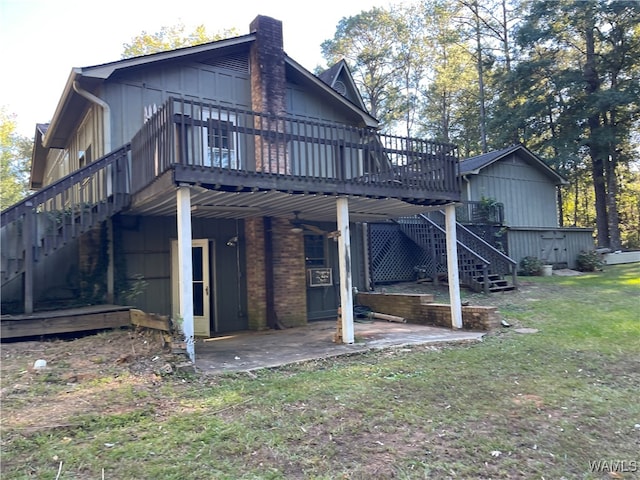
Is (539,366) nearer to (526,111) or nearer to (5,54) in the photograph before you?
(5,54)

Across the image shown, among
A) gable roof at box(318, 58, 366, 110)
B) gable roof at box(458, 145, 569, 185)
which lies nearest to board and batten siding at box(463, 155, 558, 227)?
gable roof at box(458, 145, 569, 185)

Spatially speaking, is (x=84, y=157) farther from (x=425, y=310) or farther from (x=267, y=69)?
(x=425, y=310)

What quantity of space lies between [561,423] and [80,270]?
324 inches

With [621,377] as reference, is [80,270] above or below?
above

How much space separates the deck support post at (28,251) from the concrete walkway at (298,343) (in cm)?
276

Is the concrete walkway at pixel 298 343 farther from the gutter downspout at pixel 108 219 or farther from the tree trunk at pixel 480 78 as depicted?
the tree trunk at pixel 480 78

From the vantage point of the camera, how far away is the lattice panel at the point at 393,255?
14.3m

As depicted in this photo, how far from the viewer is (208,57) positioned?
32.6 ft

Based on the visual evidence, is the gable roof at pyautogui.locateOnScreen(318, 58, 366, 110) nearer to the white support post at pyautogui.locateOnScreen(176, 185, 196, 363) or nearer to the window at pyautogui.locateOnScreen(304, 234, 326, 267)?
the window at pyautogui.locateOnScreen(304, 234, 326, 267)

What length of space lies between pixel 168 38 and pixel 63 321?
2961 cm

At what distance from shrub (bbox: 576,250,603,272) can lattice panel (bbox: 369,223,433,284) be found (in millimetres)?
8872

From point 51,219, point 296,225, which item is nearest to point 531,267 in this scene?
point 296,225

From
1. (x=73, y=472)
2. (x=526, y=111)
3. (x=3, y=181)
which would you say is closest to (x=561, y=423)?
(x=73, y=472)

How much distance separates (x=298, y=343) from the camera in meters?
8.01
